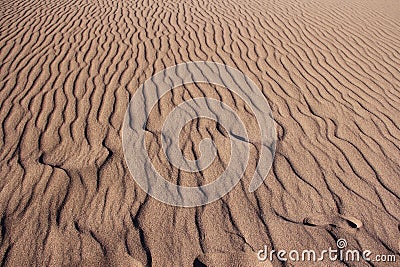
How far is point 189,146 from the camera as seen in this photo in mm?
3189

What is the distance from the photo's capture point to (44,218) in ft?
8.05

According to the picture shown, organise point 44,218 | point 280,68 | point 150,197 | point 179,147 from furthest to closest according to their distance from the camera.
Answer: point 280,68
point 179,147
point 150,197
point 44,218

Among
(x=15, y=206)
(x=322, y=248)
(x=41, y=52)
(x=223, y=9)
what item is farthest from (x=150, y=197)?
(x=223, y=9)

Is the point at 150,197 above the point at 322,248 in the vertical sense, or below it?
below

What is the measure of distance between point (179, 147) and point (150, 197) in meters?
0.72

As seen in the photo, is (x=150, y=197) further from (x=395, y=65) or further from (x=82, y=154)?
(x=395, y=65)

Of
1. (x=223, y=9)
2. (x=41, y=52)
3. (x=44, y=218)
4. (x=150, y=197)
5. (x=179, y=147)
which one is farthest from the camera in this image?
(x=223, y=9)

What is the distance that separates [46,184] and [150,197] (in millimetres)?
983

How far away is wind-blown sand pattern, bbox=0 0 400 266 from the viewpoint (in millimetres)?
2318

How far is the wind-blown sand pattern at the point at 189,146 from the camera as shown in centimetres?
232


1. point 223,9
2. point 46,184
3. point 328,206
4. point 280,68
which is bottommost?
point 223,9

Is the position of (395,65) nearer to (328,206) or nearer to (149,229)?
(328,206)

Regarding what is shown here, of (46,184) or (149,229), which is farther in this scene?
(46,184)

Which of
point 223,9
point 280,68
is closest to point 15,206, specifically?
point 280,68
